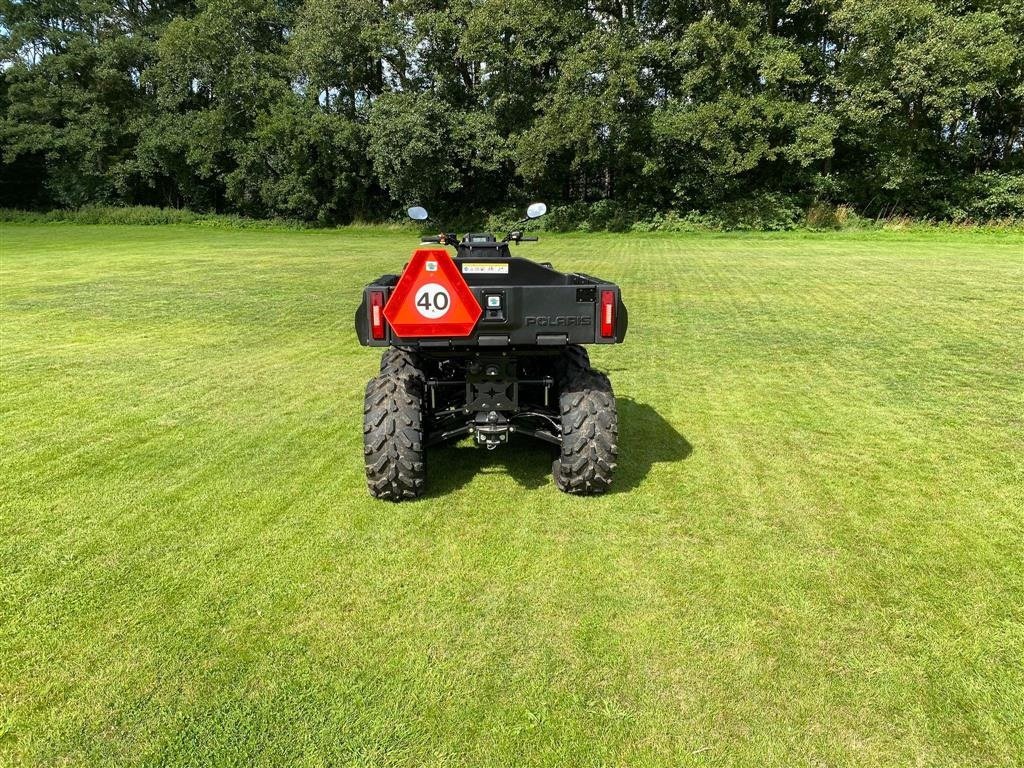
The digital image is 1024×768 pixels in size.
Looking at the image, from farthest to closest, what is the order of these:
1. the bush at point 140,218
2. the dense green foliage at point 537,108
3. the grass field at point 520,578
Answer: the bush at point 140,218
the dense green foliage at point 537,108
the grass field at point 520,578

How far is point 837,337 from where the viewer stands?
8.99m

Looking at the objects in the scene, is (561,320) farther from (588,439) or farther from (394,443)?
(394,443)

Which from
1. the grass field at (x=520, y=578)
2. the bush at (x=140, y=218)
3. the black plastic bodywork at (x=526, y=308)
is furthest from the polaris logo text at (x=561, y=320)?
the bush at (x=140, y=218)

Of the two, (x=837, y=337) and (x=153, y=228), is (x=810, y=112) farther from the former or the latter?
(x=153, y=228)

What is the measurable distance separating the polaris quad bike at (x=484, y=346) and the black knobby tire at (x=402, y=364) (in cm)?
1

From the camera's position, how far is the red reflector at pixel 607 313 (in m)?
3.95

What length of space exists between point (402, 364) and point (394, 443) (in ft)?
2.17

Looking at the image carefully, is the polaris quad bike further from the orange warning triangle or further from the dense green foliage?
the dense green foliage

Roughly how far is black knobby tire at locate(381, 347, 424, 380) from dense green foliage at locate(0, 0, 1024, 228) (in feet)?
96.8

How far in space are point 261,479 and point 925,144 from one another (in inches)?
1411

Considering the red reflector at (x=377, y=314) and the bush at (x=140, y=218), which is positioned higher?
the bush at (x=140, y=218)

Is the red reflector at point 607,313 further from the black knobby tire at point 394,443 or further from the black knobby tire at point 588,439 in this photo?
the black knobby tire at point 394,443

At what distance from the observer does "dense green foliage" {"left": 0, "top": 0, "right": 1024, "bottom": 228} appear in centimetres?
3086

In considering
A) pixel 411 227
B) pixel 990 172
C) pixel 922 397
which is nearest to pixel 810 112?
pixel 990 172
